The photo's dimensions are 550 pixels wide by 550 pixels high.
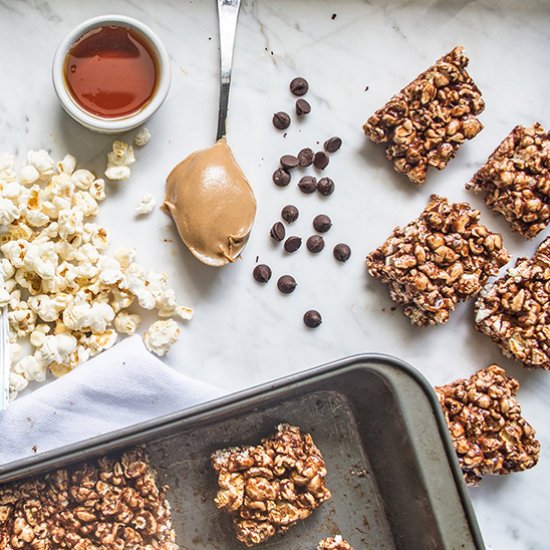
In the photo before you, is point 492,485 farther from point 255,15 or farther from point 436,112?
point 255,15

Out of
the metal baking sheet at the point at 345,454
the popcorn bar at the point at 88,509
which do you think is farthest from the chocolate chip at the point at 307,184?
the popcorn bar at the point at 88,509

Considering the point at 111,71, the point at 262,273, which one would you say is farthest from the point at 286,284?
the point at 111,71

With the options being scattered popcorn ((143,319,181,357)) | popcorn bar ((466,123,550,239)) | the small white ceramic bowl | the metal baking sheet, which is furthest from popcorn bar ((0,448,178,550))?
popcorn bar ((466,123,550,239))

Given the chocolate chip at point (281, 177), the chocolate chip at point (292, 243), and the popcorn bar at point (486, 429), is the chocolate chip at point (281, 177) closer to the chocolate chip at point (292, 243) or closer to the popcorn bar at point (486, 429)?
the chocolate chip at point (292, 243)

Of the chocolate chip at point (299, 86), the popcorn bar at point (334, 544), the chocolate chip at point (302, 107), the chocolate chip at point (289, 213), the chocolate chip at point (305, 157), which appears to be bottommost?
the popcorn bar at point (334, 544)

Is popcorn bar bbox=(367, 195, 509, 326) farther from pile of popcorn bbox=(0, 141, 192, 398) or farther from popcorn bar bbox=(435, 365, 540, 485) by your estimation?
pile of popcorn bbox=(0, 141, 192, 398)

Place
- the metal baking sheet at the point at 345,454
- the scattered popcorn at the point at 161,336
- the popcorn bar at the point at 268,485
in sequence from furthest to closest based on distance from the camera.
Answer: the scattered popcorn at the point at 161,336 < the popcorn bar at the point at 268,485 < the metal baking sheet at the point at 345,454
